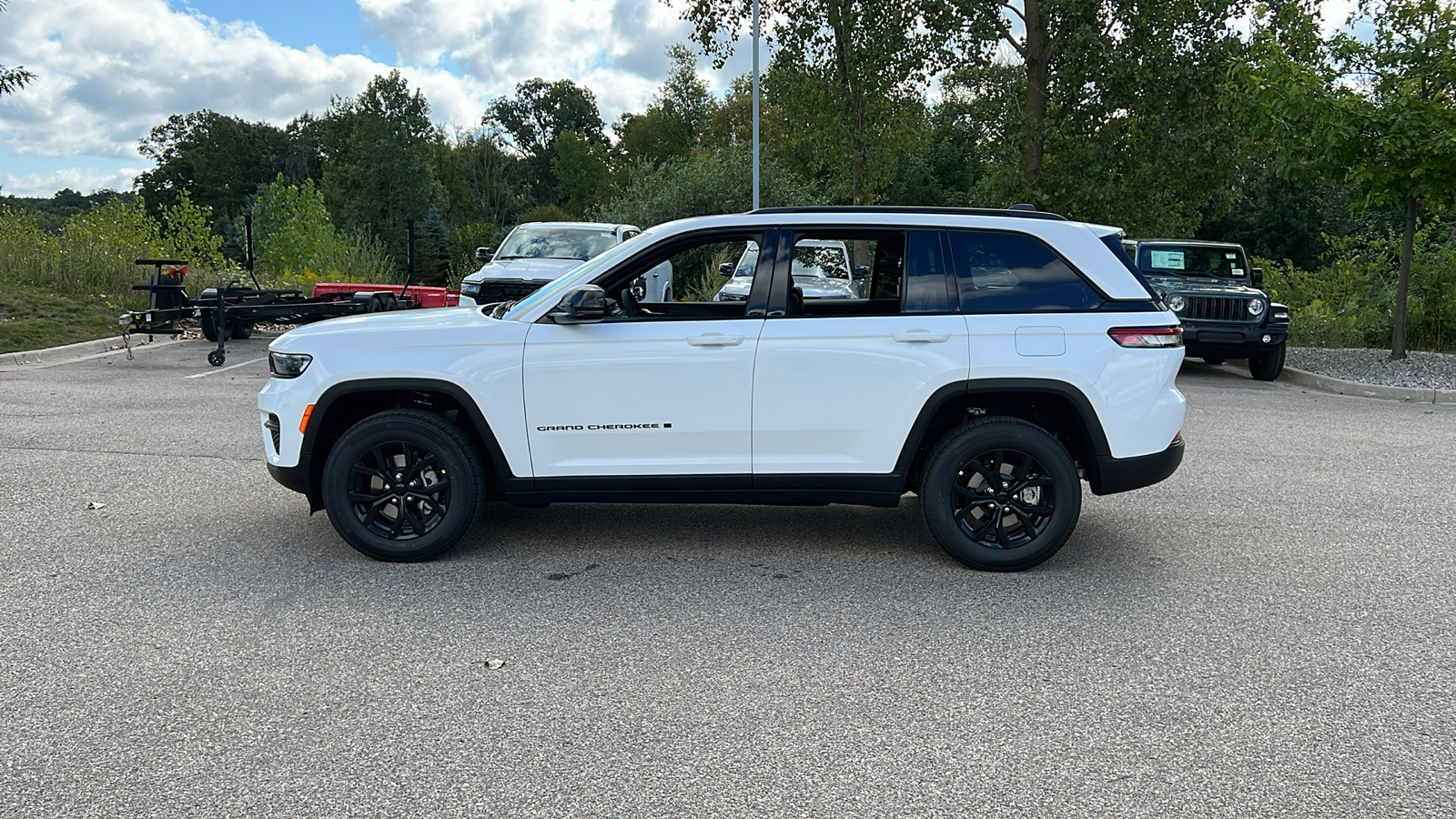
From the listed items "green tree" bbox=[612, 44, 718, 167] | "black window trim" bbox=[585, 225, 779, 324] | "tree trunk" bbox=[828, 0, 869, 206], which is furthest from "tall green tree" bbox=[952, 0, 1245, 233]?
"green tree" bbox=[612, 44, 718, 167]

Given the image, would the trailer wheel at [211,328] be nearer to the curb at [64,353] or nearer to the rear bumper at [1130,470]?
the curb at [64,353]

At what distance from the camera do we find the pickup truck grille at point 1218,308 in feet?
49.3

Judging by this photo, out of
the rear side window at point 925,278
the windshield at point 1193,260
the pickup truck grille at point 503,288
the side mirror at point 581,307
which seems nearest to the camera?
the side mirror at point 581,307

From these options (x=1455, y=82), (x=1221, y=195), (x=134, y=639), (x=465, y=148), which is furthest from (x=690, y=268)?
(x=465, y=148)

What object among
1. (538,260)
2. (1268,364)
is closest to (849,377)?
(538,260)

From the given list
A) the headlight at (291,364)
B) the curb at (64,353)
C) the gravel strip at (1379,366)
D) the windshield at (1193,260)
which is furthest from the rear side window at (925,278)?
the curb at (64,353)

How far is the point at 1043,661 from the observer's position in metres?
4.49

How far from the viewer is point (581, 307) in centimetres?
545

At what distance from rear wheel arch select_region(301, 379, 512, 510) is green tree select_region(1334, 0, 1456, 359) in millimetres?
13743

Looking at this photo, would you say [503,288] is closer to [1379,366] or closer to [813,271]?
[813,271]

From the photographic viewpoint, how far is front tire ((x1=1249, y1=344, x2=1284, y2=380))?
15.3 meters

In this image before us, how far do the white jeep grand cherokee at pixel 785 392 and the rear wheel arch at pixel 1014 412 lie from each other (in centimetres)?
2

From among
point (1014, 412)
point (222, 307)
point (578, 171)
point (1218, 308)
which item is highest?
point (578, 171)

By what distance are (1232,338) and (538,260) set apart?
9569 millimetres
